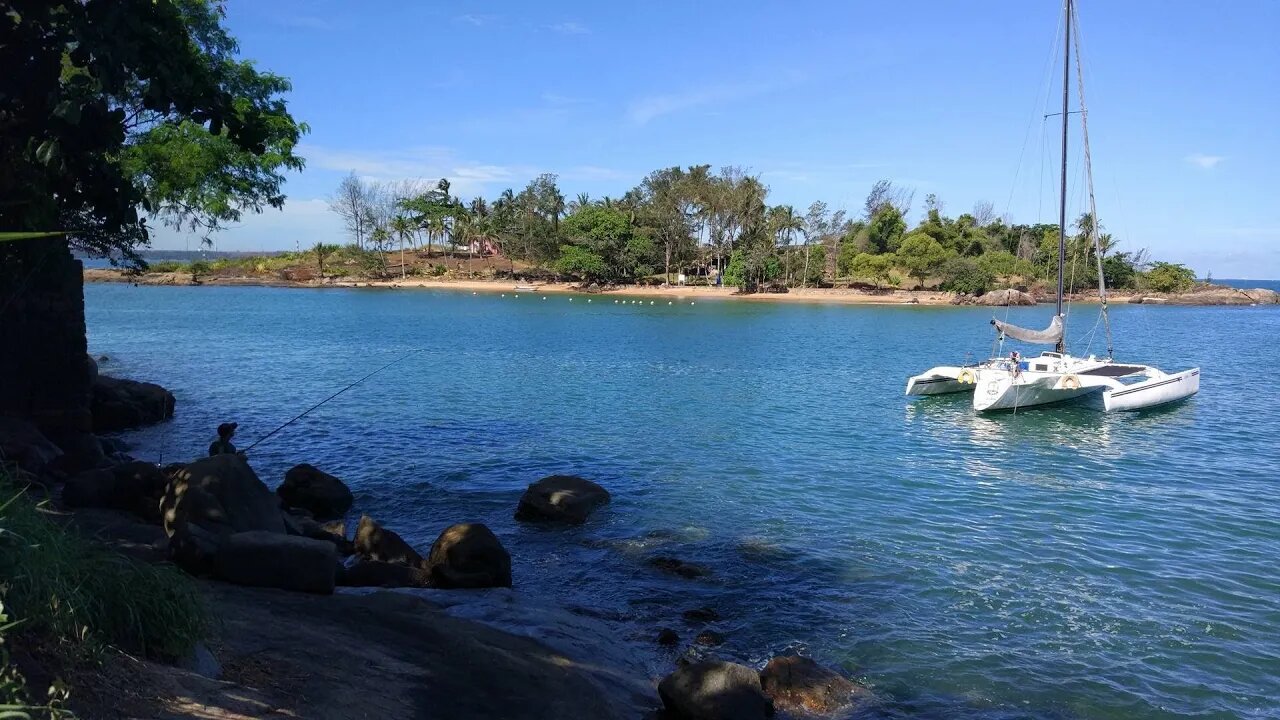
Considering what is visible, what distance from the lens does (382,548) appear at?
446 inches

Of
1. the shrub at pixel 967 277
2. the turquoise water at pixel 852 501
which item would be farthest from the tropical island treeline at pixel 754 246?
the turquoise water at pixel 852 501

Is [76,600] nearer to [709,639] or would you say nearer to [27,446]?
[709,639]

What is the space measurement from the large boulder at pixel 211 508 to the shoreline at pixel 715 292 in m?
84.2

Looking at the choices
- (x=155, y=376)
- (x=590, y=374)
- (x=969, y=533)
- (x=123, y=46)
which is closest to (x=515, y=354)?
(x=590, y=374)

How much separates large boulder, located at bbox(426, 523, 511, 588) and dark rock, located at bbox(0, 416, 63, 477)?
611cm

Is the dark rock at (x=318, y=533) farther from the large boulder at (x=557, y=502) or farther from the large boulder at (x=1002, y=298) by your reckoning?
the large boulder at (x=1002, y=298)

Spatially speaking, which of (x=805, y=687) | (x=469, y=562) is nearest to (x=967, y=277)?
(x=469, y=562)

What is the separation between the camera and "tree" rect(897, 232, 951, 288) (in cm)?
9950

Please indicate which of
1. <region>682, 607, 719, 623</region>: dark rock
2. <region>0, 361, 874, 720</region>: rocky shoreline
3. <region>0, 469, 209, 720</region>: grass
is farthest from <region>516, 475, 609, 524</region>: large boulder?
<region>0, 469, 209, 720</region>: grass

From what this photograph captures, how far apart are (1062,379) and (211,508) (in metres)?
26.3

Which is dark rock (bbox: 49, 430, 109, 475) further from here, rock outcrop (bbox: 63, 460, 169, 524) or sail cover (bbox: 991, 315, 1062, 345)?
sail cover (bbox: 991, 315, 1062, 345)

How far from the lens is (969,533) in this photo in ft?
47.5

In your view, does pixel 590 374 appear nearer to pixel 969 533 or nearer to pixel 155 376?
pixel 155 376

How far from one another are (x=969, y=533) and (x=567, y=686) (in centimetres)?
923
